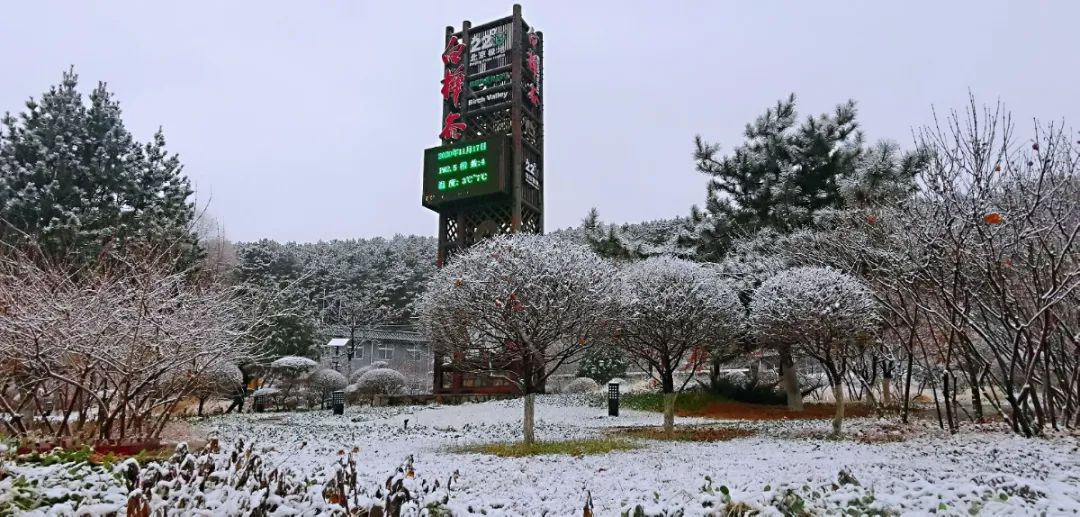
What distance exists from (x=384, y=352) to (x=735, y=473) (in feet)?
101

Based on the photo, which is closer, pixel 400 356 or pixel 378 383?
pixel 378 383

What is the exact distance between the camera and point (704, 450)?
713cm

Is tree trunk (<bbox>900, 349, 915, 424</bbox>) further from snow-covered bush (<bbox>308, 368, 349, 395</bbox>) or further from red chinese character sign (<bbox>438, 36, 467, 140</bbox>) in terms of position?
red chinese character sign (<bbox>438, 36, 467, 140</bbox>)

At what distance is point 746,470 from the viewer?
17.0ft

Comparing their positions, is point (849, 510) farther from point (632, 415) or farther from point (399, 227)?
point (399, 227)

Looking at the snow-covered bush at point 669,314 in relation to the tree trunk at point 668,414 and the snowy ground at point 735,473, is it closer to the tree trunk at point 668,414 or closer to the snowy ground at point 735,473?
the tree trunk at point 668,414

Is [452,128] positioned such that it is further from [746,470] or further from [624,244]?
[746,470]

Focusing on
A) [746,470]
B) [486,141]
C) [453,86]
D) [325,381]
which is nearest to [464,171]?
[486,141]

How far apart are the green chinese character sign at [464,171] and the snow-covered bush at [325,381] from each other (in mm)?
5692

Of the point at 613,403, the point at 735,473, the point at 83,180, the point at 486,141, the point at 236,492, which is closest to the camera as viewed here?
the point at 236,492

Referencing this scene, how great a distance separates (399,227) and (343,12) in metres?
35.2

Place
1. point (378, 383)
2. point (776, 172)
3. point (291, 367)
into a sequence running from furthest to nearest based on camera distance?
point (378, 383) < point (291, 367) < point (776, 172)

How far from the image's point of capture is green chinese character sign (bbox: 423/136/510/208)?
1858 cm

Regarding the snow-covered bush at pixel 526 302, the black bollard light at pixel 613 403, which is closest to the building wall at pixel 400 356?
the black bollard light at pixel 613 403
